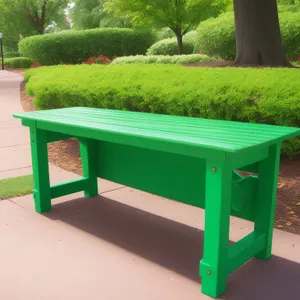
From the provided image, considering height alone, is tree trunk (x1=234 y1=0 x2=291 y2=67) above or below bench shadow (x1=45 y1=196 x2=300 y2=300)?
above

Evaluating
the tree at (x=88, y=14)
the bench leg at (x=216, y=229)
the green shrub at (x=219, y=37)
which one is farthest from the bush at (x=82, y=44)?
the bench leg at (x=216, y=229)

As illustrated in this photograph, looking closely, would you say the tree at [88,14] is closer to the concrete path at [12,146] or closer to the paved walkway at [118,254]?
the concrete path at [12,146]

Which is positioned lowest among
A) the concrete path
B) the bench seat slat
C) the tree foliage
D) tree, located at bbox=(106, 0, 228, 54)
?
the concrete path

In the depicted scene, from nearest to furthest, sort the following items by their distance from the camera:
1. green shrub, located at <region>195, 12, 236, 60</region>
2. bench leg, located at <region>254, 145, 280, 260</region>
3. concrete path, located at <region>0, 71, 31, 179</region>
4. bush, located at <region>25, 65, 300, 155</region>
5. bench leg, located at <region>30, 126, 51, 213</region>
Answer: bench leg, located at <region>254, 145, 280, 260</region>, bench leg, located at <region>30, 126, 51, 213</region>, bush, located at <region>25, 65, 300, 155</region>, concrete path, located at <region>0, 71, 31, 179</region>, green shrub, located at <region>195, 12, 236, 60</region>

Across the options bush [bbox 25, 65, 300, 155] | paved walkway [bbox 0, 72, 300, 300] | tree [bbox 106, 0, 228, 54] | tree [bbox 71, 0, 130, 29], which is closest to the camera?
paved walkway [bbox 0, 72, 300, 300]

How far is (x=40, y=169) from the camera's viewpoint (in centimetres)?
365

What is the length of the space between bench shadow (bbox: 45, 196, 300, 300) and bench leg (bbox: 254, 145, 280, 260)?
229 mm

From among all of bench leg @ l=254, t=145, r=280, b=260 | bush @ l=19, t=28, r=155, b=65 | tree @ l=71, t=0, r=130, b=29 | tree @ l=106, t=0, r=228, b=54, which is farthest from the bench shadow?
tree @ l=71, t=0, r=130, b=29

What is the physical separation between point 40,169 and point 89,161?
0.49m

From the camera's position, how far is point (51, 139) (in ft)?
12.3

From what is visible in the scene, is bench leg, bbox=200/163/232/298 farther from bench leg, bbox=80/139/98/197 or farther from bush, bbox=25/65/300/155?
bush, bbox=25/65/300/155

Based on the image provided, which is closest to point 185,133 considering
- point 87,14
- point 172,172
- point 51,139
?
point 172,172

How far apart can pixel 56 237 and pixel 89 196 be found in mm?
930

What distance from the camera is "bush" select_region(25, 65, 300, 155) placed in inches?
160
